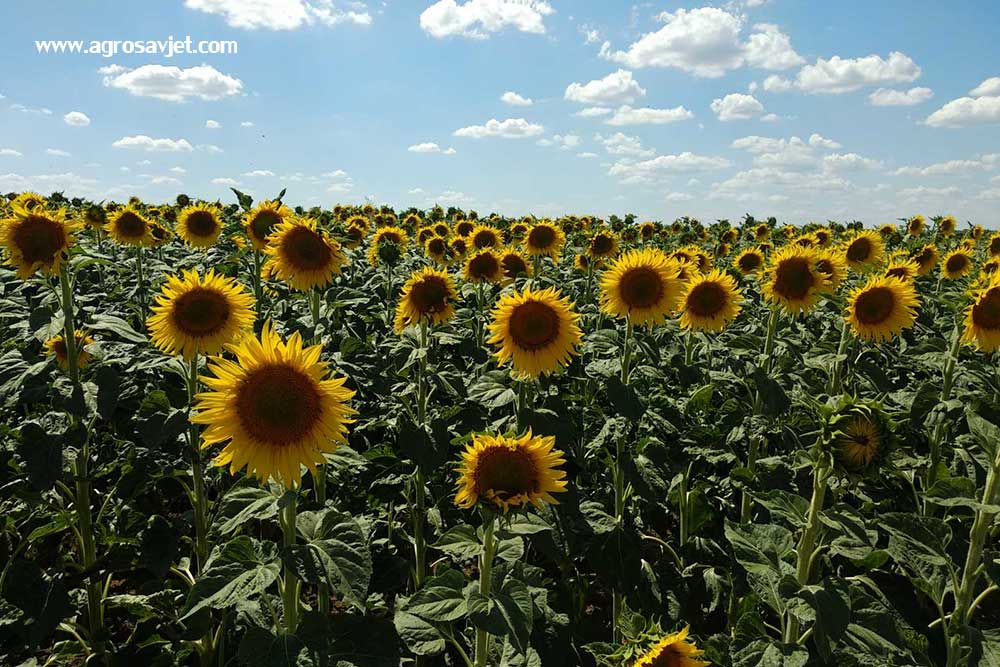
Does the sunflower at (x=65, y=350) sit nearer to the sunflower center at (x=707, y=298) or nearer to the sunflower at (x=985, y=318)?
the sunflower center at (x=707, y=298)

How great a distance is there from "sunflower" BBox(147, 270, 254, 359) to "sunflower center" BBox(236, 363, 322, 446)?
1.18m

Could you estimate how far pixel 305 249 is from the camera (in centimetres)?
491

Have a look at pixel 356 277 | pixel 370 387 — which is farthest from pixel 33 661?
pixel 356 277

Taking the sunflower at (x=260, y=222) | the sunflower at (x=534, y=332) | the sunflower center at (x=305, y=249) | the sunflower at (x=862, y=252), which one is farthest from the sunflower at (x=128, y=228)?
the sunflower at (x=862, y=252)

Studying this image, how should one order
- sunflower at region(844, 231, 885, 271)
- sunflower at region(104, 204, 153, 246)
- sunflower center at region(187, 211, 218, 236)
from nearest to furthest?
sunflower at region(844, 231, 885, 271), sunflower center at region(187, 211, 218, 236), sunflower at region(104, 204, 153, 246)

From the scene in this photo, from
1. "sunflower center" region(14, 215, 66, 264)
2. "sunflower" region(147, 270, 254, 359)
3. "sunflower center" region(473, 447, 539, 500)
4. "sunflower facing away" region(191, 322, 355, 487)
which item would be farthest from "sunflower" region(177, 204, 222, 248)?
"sunflower center" region(473, 447, 539, 500)

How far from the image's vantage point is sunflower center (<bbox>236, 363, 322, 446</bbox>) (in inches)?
102

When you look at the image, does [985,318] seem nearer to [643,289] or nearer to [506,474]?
[643,289]

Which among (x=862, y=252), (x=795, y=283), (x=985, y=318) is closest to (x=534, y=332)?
(x=795, y=283)

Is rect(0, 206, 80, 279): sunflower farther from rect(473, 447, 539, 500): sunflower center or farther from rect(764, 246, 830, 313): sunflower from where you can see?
rect(764, 246, 830, 313): sunflower

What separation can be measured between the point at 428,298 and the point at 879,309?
365 centimetres

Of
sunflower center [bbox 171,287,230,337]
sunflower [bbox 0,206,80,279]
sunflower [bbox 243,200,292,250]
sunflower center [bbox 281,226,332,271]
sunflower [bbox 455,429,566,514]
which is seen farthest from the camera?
sunflower [bbox 243,200,292,250]

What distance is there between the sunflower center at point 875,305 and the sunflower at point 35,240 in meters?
5.70

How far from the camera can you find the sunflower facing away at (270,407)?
101 inches
